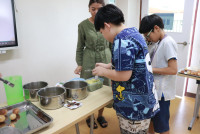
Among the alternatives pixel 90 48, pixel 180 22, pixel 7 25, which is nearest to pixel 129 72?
pixel 90 48

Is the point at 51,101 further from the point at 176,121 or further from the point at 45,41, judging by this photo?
the point at 176,121

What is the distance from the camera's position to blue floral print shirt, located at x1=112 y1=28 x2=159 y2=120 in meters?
0.90

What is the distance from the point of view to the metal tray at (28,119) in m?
0.87

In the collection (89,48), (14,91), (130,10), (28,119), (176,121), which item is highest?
(130,10)

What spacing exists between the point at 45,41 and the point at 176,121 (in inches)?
82.9

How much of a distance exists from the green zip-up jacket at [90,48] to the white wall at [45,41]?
1.99 feet

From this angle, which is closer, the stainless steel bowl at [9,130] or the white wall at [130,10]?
the stainless steel bowl at [9,130]

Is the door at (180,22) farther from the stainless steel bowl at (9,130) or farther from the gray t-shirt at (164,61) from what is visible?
the stainless steel bowl at (9,130)

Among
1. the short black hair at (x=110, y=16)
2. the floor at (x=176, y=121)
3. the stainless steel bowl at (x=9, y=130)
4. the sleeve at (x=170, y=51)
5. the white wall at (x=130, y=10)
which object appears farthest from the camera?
the white wall at (x=130, y=10)

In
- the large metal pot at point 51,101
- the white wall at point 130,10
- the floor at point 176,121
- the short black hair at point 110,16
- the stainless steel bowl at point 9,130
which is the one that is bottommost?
the floor at point 176,121

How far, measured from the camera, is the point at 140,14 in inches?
133

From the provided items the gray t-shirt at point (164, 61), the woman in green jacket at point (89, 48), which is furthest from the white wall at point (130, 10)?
the gray t-shirt at point (164, 61)

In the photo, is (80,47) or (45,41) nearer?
(80,47)

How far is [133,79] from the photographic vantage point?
0.97 m
